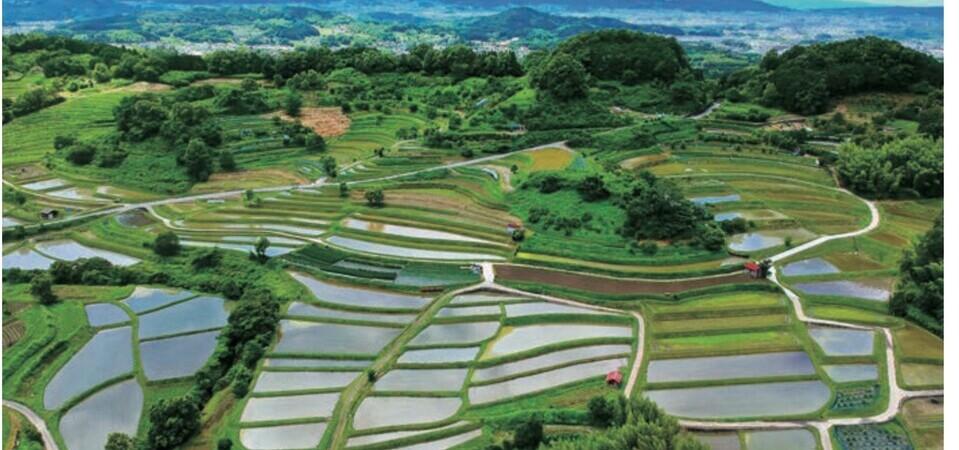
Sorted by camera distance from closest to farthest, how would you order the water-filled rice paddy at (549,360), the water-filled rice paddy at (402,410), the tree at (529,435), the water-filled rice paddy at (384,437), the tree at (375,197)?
the tree at (529,435) → the water-filled rice paddy at (384,437) → the water-filled rice paddy at (402,410) → the water-filled rice paddy at (549,360) → the tree at (375,197)

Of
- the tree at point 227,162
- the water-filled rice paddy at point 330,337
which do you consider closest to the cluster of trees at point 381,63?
the tree at point 227,162

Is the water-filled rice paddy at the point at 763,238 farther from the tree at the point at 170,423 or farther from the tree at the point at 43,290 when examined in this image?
the tree at the point at 43,290

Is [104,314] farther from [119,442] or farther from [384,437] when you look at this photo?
[384,437]

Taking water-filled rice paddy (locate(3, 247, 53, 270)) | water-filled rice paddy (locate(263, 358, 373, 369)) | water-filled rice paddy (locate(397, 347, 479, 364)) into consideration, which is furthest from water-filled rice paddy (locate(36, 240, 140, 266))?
water-filled rice paddy (locate(397, 347, 479, 364))


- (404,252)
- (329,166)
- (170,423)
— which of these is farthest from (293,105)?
(170,423)

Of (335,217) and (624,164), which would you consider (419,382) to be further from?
(624,164)

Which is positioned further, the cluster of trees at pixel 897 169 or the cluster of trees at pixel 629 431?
the cluster of trees at pixel 897 169
